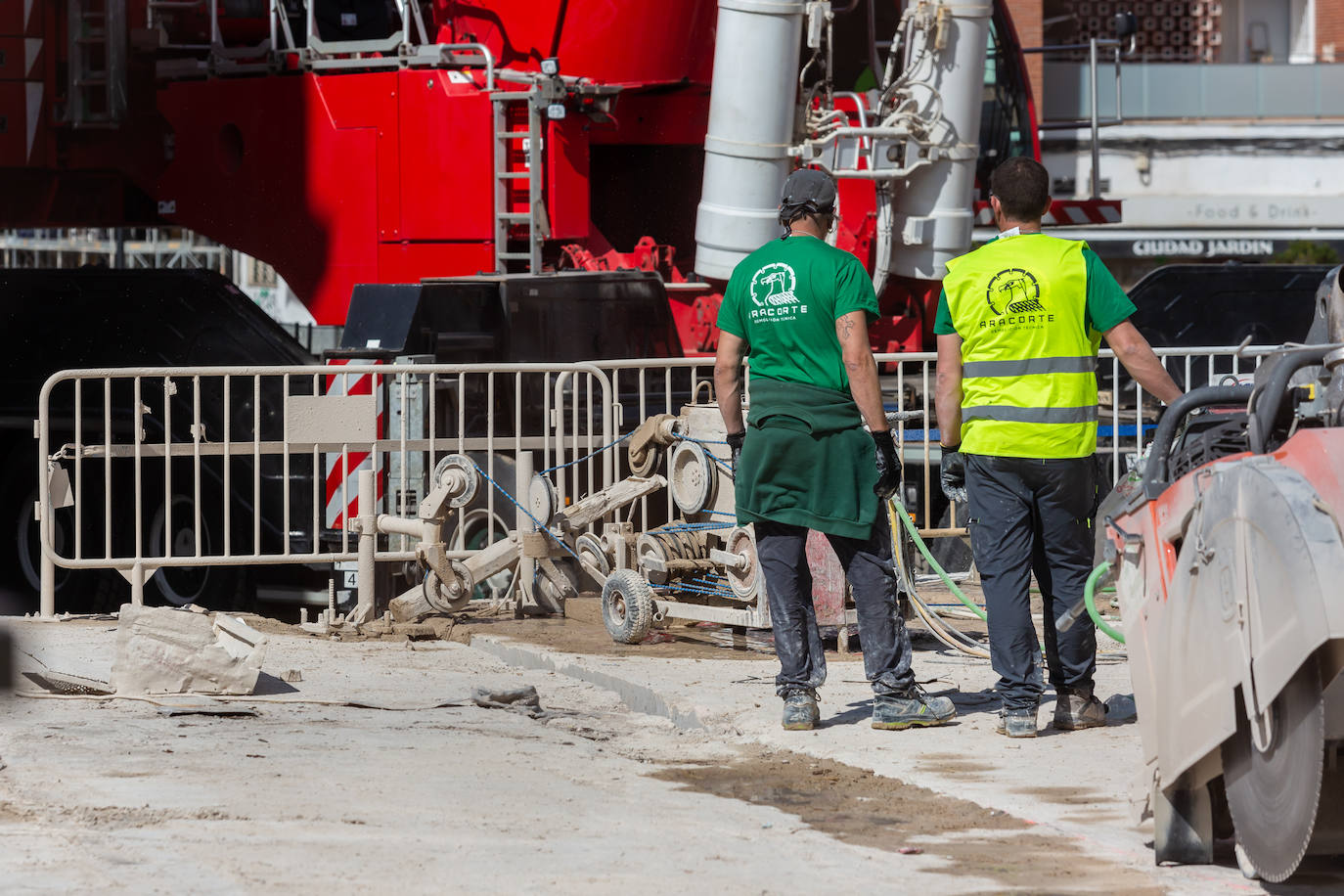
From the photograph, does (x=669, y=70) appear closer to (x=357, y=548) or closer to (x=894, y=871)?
(x=357, y=548)

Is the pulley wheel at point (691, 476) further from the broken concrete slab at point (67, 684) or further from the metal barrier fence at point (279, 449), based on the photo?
the broken concrete slab at point (67, 684)

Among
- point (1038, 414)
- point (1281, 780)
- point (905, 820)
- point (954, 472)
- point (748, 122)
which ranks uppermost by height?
point (748, 122)

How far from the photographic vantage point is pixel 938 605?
9008 millimetres

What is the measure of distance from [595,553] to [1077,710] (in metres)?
2.92

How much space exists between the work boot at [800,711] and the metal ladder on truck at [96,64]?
24.5ft

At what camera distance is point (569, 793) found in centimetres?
516

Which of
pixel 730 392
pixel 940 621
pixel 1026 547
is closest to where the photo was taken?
pixel 1026 547

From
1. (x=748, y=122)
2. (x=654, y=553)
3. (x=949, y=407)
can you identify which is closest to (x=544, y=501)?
(x=654, y=553)

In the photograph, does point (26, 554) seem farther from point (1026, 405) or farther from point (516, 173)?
point (1026, 405)

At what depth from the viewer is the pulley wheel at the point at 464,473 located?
8320mm

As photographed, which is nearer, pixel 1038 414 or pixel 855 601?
pixel 1038 414

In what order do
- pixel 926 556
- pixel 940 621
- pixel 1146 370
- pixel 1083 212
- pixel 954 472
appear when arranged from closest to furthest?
1. pixel 1146 370
2. pixel 954 472
3. pixel 926 556
4. pixel 940 621
5. pixel 1083 212

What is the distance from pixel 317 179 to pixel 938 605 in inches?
166

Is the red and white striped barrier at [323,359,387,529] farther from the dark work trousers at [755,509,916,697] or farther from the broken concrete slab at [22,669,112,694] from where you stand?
the dark work trousers at [755,509,916,697]
